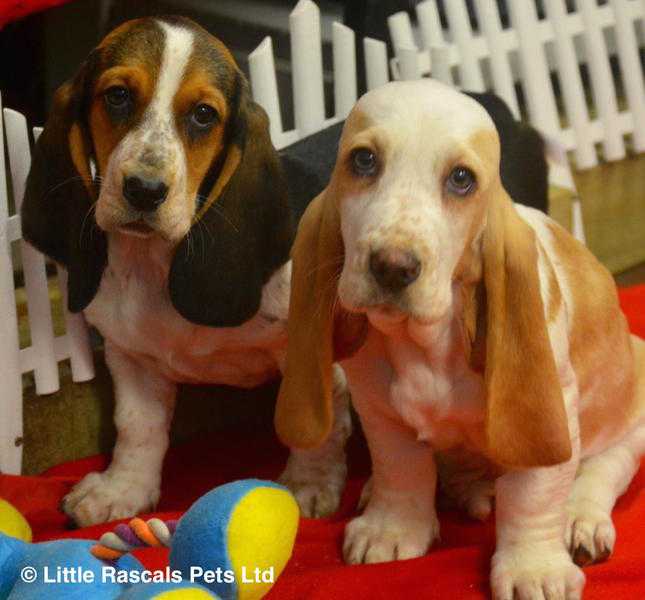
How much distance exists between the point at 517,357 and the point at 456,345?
0.15 meters

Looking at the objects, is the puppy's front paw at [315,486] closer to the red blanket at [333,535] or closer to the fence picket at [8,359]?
the red blanket at [333,535]

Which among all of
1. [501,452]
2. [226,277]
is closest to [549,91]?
[226,277]

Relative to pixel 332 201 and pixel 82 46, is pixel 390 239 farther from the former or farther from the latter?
pixel 82 46

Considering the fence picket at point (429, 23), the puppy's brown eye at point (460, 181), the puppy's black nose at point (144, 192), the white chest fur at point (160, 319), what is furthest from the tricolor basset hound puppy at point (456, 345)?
the fence picket at point (429, 23)

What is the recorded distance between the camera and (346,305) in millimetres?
1887

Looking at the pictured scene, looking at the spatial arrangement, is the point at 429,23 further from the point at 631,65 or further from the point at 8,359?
the point at 8,359

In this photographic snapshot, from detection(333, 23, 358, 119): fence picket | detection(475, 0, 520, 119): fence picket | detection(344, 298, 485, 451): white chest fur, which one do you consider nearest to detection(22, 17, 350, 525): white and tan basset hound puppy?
detection(344, 298, 485, 451): white chest fur

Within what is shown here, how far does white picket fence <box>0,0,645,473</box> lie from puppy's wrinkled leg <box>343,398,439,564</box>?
3.42 feet

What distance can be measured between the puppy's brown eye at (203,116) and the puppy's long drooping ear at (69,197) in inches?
10.1

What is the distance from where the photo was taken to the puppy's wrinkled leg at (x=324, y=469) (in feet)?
8.68

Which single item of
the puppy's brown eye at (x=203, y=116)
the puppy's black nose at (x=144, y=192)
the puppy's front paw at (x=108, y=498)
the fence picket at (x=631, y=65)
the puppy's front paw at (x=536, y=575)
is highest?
the puppy's brown eye at (x=203, y=116)

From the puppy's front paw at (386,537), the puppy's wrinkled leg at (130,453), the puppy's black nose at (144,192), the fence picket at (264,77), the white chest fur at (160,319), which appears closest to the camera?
the puppy's black nose at (144,192)

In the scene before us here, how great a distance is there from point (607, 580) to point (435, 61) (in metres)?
2.23

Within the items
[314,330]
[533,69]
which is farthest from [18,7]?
[533,69]
